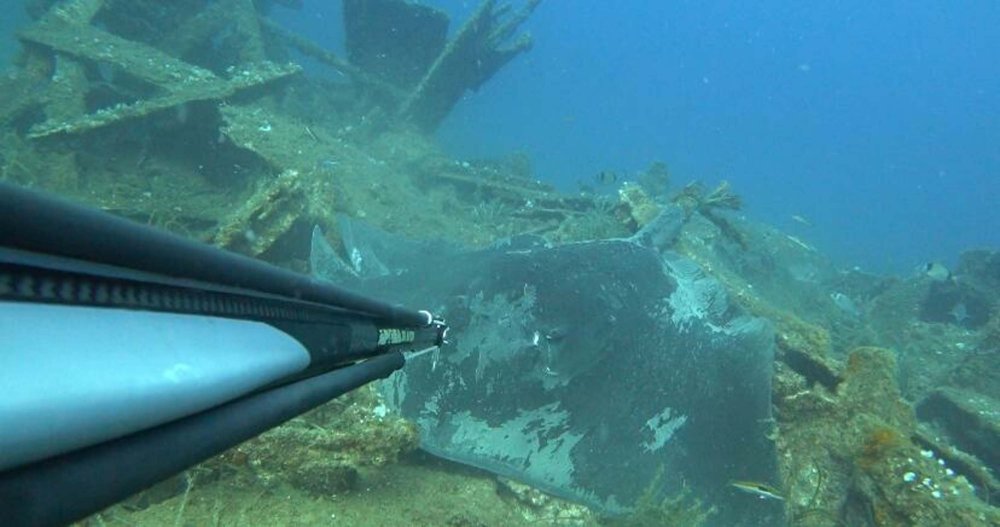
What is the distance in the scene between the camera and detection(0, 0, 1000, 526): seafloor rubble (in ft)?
14.3

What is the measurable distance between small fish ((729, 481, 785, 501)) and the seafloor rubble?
0.68 ft

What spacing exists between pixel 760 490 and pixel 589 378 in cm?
168

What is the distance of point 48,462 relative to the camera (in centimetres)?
84

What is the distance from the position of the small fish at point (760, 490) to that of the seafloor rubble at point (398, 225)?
0.68 feet

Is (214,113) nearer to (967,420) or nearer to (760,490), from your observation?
(760,490)

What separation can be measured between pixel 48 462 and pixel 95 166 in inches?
444

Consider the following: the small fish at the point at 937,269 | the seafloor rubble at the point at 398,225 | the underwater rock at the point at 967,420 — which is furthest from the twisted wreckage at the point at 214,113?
the small fish at the point at 937,269

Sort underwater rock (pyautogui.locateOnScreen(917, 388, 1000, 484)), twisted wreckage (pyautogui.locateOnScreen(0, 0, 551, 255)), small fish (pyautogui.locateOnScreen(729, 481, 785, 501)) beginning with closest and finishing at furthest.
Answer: small fish (pyautogui.locateOnScreen(729, 481, 785, 501)), underwater rock (pyautogui.locateOnScreen(917, 388, 1000, 484)), twisted wreckage (pyautogui.locateOnScreen(0, 0, 551, 255))

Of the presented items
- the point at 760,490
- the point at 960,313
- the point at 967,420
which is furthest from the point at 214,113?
the point at 960,313

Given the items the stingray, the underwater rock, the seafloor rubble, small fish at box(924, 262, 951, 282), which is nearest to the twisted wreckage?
the seafloor rubble

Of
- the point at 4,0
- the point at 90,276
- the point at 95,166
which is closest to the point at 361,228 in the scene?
the point at 95,166

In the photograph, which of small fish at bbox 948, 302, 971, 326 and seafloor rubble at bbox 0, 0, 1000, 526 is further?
small fish at bbox 948, 302, 971, 326

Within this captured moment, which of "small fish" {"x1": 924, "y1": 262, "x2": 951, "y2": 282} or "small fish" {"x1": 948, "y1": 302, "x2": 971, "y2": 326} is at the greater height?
"small fish" {"x1": 924, "y1": 262, "x2": 951, "y2": 282}

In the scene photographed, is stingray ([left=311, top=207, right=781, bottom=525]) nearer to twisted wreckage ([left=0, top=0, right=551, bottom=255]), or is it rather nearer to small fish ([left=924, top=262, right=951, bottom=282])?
twisted wreckage ([left=0, top=0, right=551, bottom=255])
